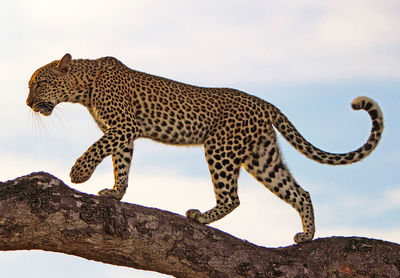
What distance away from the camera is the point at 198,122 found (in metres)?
9.27

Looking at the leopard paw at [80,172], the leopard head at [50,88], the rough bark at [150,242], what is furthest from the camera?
the leopard head at [50,88]

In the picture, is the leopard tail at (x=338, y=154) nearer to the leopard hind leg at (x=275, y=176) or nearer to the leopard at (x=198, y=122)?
the leopard at (x=198, y=122)

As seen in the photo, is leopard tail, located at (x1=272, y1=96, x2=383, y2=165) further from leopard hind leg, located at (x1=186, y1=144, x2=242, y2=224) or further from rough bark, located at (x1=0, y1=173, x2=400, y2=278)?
rough bark, located at (x1=0, y1=173, x2=400, y2=278)

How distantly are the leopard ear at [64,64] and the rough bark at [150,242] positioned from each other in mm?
2769

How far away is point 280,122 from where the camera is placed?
9.72 meters

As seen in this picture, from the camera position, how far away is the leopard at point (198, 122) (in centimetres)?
892

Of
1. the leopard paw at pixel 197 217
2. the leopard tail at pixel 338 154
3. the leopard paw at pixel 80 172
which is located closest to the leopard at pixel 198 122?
the leopard tail at pixel 338 154

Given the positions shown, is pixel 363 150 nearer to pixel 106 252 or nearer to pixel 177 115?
pixel 177 115

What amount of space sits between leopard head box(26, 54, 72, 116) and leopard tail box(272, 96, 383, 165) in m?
3.40

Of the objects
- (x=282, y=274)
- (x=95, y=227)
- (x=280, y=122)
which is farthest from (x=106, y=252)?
(x=280, y=122)

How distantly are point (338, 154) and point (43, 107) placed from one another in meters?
4.78

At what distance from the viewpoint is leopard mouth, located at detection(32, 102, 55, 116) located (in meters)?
9.52

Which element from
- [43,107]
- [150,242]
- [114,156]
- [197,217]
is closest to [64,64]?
[43,107]

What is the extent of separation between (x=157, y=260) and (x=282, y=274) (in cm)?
165
